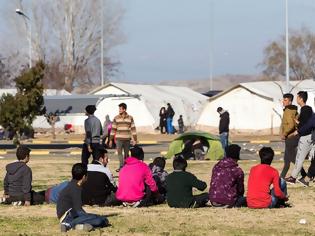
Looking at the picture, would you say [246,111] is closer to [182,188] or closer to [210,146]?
[210,146]

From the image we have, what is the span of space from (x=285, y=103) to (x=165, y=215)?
226 inches

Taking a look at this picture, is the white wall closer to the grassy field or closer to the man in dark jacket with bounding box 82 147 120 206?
the grassy field

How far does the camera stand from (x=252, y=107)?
167ft

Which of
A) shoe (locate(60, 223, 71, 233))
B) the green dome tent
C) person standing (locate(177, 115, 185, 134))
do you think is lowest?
person standing (locate(177, 115, 185, 134))

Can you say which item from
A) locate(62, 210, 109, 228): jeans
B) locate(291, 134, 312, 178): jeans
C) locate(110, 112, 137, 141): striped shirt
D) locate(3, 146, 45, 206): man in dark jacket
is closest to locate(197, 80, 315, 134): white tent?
locate(110, 112, 137, 141): striped shirt

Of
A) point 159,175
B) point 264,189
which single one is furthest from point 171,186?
point 264,189

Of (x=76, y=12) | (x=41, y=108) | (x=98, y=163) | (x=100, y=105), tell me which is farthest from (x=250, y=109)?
(x=98, y=163)

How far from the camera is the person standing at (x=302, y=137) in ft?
52.1

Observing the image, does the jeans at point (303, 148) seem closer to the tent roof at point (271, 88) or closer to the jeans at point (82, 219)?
the jeans at point (82, 219)

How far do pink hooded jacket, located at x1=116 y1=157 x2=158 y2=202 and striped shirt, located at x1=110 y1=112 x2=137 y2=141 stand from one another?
6.74 meters

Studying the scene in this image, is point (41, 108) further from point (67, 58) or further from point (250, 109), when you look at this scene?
point (67, 58)

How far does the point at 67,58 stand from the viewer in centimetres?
7900

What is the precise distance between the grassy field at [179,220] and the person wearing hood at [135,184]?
25 centimetres

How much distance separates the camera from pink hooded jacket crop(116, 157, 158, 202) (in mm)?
13109
